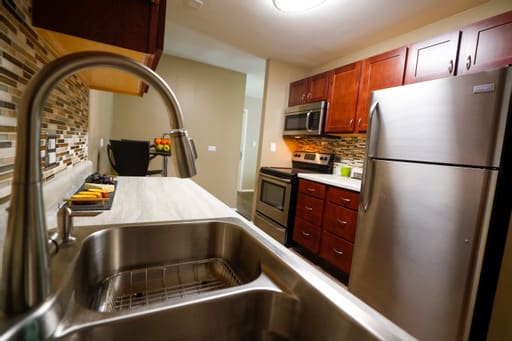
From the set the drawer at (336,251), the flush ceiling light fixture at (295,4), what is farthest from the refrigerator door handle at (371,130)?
the flush ceiling light fixture at (295,4)

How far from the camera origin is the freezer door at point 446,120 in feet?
3.65

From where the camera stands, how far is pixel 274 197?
2.80 metres

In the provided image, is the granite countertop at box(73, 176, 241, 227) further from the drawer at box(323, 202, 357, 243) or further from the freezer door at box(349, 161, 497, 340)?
the drawer at box(323, 202, 357, 243)

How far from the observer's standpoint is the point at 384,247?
1524 millimetres

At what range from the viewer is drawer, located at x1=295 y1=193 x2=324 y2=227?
87.7 inches

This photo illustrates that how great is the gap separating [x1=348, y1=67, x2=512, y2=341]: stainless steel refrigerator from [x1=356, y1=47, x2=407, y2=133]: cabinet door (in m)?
0.49

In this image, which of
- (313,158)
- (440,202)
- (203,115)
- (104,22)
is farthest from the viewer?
(203,115)

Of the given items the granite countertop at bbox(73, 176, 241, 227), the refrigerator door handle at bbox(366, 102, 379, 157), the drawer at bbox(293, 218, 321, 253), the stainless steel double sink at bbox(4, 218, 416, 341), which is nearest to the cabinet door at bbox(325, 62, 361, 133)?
the refrigerator door handle at bbox(366, 102, 379, 157)

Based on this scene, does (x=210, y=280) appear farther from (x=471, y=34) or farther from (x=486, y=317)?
(x=471, y=34)

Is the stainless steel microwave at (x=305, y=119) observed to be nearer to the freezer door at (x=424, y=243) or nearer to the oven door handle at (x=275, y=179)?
the oven door handle at (x=275, y=179)

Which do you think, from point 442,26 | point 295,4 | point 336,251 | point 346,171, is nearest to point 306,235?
point 336,251

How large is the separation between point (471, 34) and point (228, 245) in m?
2.04

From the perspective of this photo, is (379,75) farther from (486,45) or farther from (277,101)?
(277,101)

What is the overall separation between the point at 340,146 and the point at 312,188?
0.84m
